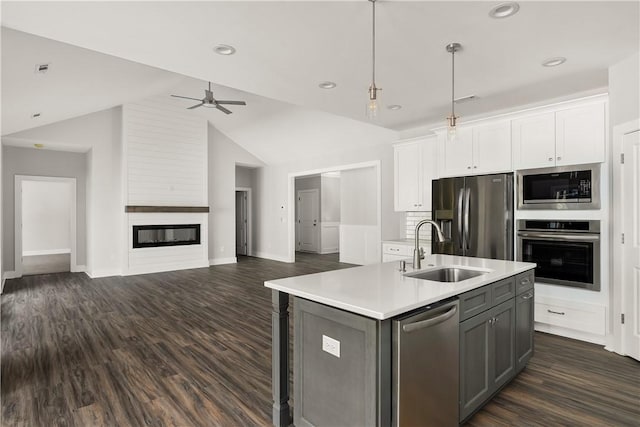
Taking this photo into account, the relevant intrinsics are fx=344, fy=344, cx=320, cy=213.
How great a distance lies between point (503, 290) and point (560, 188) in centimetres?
191

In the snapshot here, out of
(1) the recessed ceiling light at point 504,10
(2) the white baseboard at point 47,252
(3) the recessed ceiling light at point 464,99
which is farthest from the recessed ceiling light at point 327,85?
(2) the white baseboard at point 47,252

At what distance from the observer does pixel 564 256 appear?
3596mm

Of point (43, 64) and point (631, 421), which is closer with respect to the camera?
point (631, 421)

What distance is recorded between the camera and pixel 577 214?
3506 millimetres

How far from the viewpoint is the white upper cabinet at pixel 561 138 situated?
3398 millimetres

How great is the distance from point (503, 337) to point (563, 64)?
2.51 m

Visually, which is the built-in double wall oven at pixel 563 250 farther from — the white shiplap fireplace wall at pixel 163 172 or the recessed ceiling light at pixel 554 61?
the white shiplap fireplace wall at pixel 163 172

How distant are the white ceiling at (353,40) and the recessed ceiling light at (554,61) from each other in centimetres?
5

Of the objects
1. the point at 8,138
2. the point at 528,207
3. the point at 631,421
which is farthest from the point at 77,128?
the point at 631,421

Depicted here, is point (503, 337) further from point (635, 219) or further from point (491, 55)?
point (491, 55)

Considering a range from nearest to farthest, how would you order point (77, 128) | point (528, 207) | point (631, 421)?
point (631, 421)
point (528, 207)
point (77, 128)

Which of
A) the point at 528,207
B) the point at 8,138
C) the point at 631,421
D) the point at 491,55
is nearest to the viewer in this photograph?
the point at 631,421

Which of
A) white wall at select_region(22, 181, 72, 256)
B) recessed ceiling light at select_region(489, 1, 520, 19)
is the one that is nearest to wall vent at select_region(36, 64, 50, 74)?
recessed ceiling light at select_region(489, 1, 520, 19)

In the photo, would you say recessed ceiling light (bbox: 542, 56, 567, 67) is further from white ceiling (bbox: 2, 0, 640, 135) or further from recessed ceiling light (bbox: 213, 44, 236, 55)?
recessed ceiling light (bbox: 213, 44, 236, 55)
